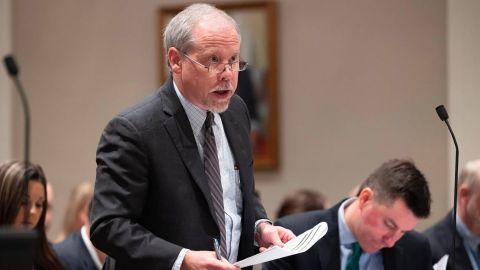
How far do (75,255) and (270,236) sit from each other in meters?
1.87

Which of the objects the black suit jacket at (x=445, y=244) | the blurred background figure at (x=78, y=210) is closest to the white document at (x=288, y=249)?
the black suit jacket at (x=445, y=244)

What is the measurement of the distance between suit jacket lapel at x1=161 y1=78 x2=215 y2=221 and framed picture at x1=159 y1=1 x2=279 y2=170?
410 cm

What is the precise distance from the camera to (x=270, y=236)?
2.96 meters

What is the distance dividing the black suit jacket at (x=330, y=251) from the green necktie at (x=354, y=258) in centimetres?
10

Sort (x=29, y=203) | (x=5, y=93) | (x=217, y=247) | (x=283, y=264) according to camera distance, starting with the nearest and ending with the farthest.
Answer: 1. (x=217, y=247)
2. (x=29, y=203)
3. (x=283, y=264)
4. (x=5, y=93)

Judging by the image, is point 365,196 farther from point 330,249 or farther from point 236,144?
point 236,144

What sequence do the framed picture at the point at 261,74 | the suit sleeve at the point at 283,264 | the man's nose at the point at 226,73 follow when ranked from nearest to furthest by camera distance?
1. the man's nose at the point at 226,73
2. the suit sleeve at the point at 283,264
3. the framed picture at the point at 261,74

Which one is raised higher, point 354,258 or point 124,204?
point 124,204

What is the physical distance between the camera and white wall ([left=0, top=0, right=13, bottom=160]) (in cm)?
745

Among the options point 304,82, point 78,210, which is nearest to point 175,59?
point 78,210

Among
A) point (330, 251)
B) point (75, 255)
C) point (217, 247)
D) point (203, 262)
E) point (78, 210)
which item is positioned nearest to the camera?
point (203, 262)

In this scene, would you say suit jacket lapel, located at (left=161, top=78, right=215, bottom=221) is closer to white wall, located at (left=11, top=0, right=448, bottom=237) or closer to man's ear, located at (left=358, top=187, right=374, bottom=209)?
man's ear, located at (left=358, top=187, right=374, bottom=209)

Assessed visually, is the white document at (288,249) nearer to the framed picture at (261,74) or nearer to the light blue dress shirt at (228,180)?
the light blue dress shirt at (228,180)

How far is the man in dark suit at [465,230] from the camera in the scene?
4.65 meters
